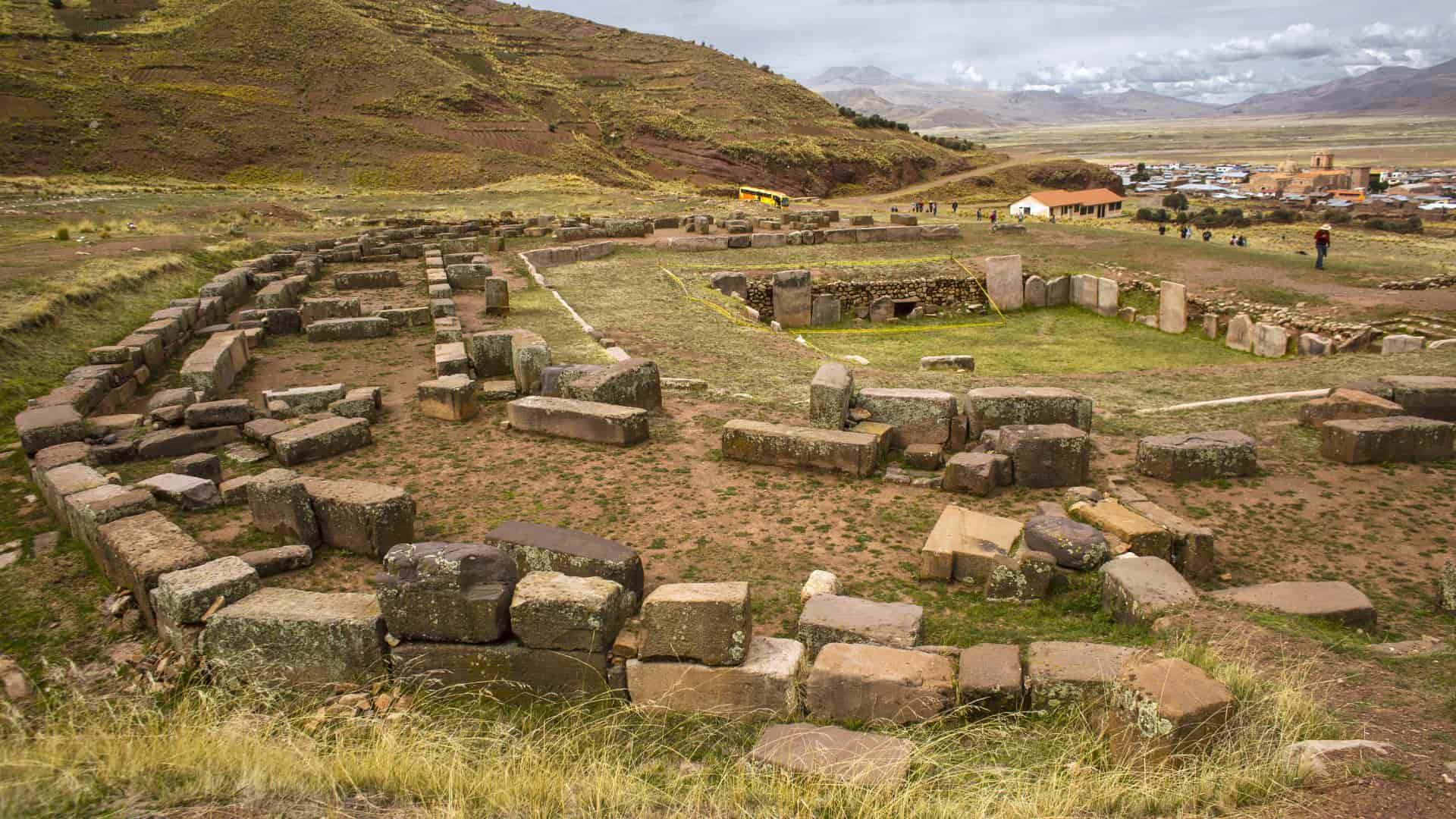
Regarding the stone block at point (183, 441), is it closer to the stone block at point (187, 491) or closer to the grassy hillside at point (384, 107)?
the stone block at point (187, 491)

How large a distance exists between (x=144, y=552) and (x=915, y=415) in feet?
25.6

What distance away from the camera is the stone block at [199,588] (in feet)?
19.6

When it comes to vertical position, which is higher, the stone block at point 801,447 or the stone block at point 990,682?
the stone block at point 801,447

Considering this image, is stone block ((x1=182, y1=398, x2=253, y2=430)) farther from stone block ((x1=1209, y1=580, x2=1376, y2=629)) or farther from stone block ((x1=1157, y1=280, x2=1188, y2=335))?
stone block ((x1=1157, y1=280, x2=1188, y2=335))

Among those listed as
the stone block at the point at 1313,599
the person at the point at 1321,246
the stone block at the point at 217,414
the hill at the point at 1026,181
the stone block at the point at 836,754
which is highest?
the hill at the point at 1026,181

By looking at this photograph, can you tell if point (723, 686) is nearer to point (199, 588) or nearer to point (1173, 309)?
point (199, 588)

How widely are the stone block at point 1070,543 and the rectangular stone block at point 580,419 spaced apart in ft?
15.7

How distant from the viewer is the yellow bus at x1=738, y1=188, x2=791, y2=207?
43562mm

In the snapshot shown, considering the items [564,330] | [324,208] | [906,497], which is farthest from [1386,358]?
[324,208]

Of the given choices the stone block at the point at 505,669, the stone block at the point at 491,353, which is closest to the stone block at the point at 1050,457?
the stone block at the point at 505,669

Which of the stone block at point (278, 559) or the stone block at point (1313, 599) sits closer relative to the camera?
the stone block at point (1313, 599)

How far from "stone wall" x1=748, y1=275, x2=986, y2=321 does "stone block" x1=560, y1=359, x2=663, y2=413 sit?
1267 centimetres

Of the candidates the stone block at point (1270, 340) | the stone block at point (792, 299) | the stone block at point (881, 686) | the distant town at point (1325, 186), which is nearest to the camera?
the stone block at point (881, 686)

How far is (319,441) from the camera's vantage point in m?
9.82
